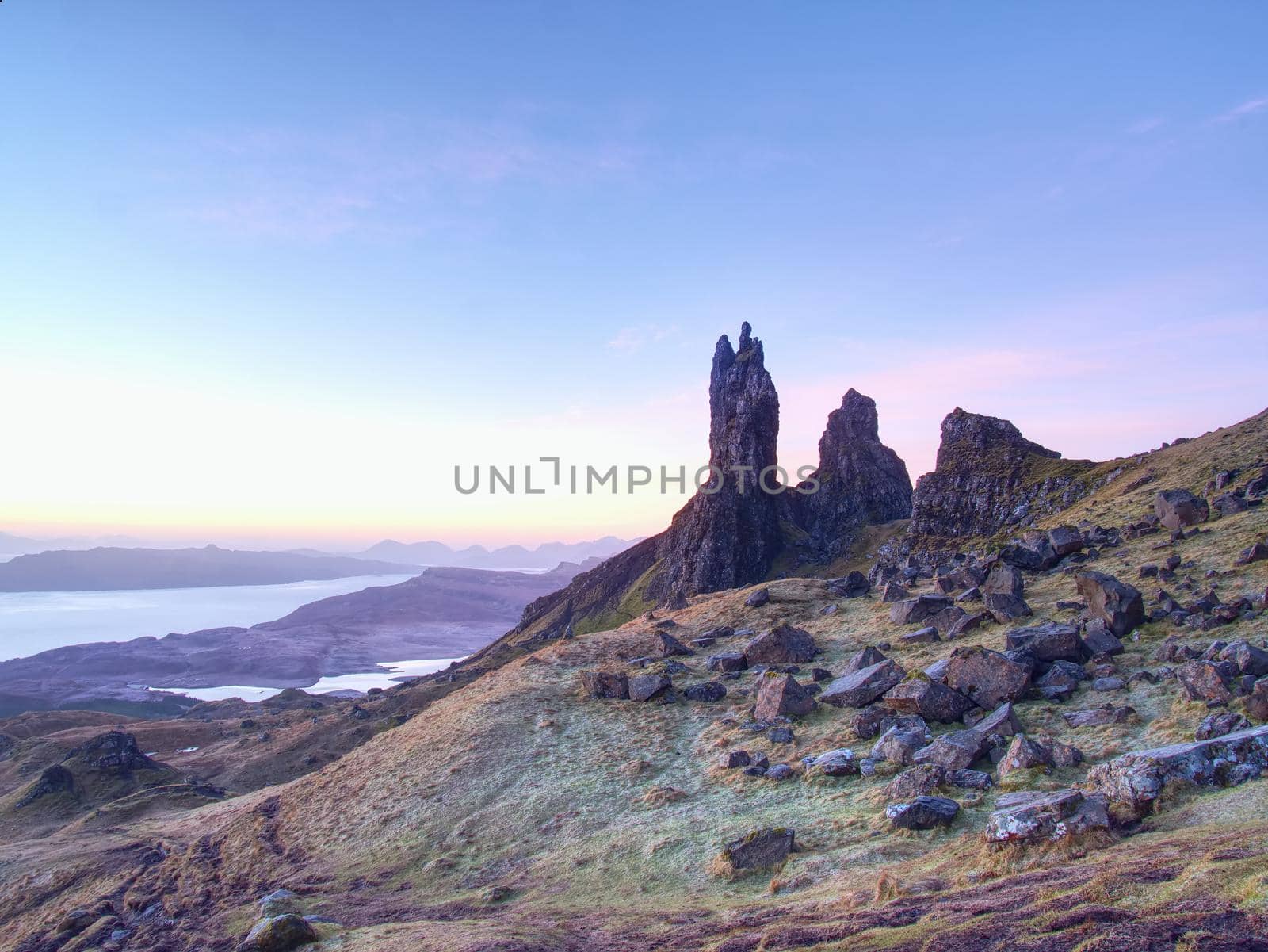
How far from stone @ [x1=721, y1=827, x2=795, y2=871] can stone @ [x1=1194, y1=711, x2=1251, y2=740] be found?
35.5ft

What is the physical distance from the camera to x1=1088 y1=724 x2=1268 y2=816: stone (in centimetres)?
1557

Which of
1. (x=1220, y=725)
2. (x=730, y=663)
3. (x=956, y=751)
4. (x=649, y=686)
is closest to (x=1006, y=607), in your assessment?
(x=730, y=663)

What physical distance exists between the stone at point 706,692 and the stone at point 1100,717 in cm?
1569

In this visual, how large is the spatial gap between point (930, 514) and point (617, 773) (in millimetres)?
84555

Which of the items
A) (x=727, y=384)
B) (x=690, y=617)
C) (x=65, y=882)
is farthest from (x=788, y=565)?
(x=65, y=882)

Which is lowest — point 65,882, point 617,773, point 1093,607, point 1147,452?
point 65,882

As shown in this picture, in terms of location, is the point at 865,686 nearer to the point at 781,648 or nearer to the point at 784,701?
the point at 784,701

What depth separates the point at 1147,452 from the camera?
255 feet

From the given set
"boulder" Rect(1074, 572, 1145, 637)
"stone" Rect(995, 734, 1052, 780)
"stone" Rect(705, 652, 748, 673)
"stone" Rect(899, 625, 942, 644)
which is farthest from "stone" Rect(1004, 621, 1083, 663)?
"stone" Rect(705, 652, 748, 673)

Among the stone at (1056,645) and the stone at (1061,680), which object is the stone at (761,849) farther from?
the stone at (1056,645)

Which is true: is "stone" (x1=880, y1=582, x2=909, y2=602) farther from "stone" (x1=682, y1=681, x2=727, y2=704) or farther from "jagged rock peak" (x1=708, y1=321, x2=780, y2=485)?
"jagged rock peak" (x1=708, y1=321, x2=780, y2=485)

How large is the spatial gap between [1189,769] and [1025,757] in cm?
451

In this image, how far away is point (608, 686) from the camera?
38312mm

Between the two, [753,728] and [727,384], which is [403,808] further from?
[727,384]
